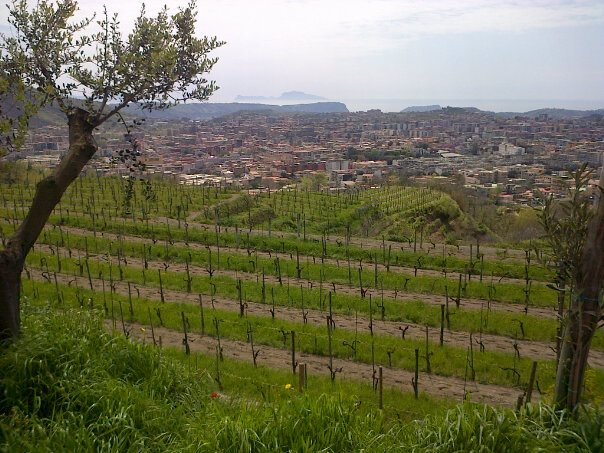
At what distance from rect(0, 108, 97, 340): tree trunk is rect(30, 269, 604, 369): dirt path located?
7.91m

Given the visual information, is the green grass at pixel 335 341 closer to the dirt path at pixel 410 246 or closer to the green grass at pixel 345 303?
the green grass at pixel 345 303

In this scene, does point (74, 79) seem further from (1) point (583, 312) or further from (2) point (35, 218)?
(1) point (583, 312)

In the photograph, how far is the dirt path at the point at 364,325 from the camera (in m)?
12.5

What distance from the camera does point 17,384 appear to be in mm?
5871

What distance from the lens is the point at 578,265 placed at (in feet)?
16.6

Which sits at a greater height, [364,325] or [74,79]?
[74,79]

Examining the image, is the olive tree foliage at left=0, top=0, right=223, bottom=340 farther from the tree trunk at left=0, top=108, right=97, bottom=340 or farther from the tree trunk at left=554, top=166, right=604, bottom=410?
the tree trunk at left=554, top=166, right=604, bottom=410

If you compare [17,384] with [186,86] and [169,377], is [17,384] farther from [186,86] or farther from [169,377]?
[186,86]

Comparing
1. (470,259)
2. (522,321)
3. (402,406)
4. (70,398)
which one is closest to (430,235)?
(470,259)

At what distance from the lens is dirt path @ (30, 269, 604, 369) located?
41.1 ft

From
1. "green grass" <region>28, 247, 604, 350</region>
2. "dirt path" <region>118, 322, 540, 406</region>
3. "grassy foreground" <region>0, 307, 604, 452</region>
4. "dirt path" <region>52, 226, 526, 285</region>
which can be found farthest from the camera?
"dirt path" <region>52, 226, 526, 285</region>

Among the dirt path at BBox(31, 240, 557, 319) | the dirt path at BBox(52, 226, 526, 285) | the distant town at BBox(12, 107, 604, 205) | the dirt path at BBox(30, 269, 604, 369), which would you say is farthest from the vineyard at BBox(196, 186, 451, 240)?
the dirt path at BBox(30, 269, 604, 369)

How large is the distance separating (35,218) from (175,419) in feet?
10.5

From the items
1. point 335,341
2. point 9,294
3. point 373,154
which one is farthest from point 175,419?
point 373,154
